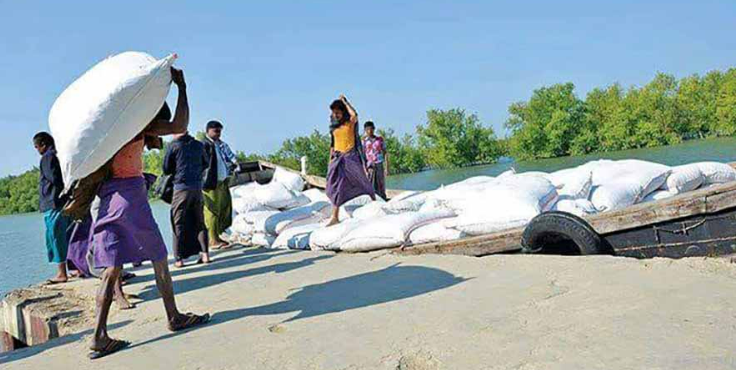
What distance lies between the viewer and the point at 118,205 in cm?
278

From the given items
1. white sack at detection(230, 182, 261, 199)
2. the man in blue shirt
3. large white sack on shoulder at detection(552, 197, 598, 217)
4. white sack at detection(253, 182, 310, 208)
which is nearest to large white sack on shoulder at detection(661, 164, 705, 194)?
large white sack on shoulder at detection(552, 197, 598, 217)

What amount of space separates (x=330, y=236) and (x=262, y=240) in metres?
1.60

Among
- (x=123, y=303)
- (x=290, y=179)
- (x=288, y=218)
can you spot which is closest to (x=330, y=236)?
(x=288, y=218)

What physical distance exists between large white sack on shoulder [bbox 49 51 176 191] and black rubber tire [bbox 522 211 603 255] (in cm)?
273

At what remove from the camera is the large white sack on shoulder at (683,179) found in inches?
205

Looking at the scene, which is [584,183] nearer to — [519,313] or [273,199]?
[519,313]

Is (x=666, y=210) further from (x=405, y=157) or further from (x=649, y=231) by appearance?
(x=405, y=157)

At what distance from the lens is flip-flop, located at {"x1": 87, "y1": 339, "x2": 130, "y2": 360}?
260cm

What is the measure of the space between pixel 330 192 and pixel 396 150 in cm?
4097

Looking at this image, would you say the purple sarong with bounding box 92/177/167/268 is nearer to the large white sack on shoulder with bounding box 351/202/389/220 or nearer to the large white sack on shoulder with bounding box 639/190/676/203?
the large white sack on shoulder with bounding box 351/202/389/220

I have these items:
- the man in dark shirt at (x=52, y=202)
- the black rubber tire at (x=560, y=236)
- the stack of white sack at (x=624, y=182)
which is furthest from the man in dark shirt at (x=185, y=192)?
the stack of white sack at (x=624, y=182)

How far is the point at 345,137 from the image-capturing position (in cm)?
616

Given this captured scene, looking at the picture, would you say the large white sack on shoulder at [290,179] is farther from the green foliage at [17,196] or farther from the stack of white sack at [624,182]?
the green foliage at [17,196]

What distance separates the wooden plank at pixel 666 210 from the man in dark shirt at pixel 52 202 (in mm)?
4333
